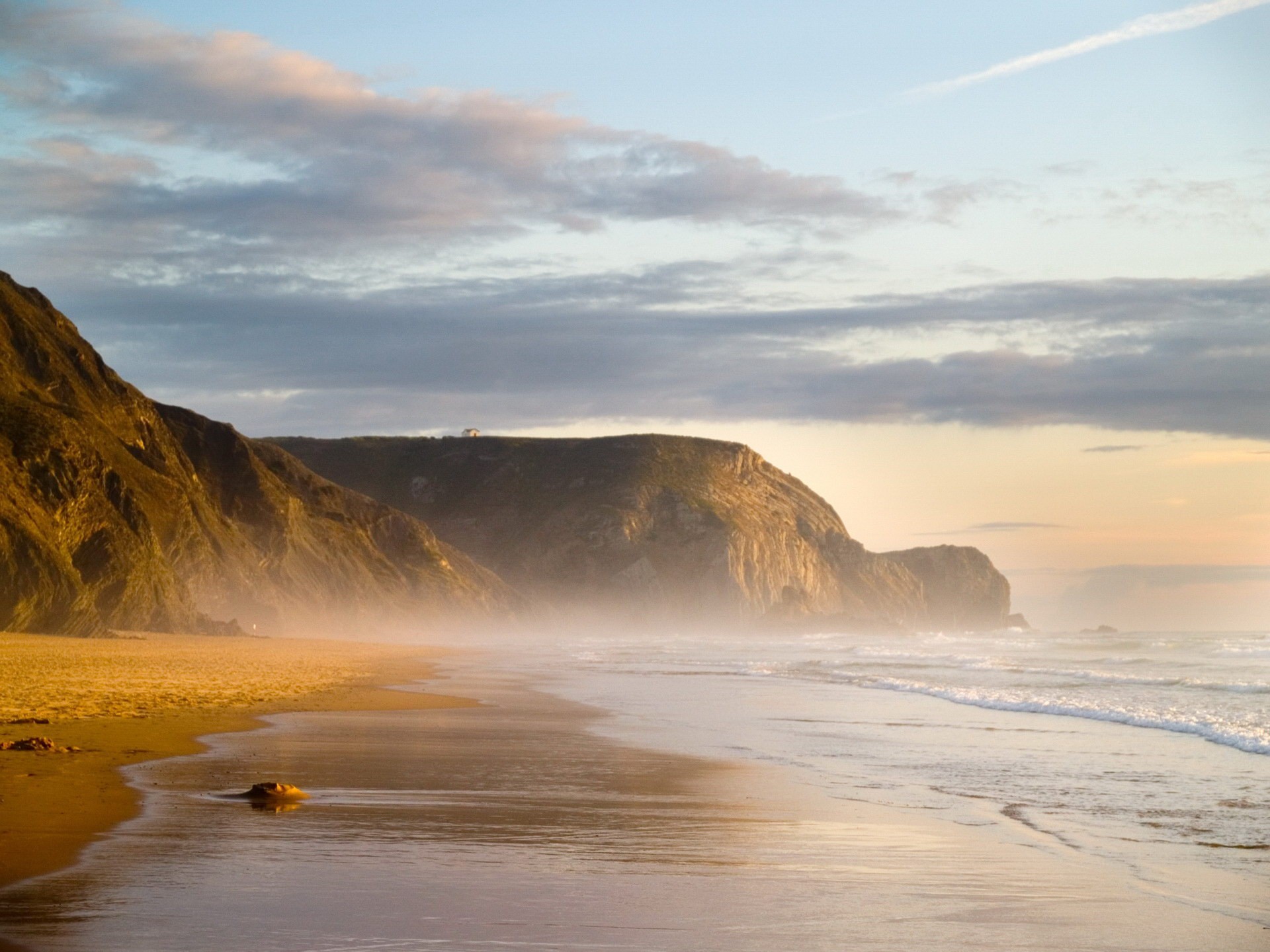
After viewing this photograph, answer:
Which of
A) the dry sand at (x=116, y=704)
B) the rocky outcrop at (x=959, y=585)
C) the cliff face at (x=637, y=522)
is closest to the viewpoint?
the dry sand at (x=116, y=704)

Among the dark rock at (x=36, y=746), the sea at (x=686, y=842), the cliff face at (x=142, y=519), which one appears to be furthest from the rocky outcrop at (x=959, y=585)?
the dark rock at (x=36, y=746)

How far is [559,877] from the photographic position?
7.36 meters

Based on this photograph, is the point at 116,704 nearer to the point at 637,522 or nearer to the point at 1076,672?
the point at 1076,672

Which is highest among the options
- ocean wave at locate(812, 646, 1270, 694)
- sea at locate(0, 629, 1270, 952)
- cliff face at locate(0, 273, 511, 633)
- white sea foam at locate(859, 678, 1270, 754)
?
cliff face at locate(0, 273, 511, 633)

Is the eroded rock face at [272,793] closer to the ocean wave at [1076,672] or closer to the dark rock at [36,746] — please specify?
the dark rock at [36,746]

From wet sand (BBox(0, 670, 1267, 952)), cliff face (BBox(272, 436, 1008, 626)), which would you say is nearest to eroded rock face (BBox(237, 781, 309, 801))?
wet sand (BBox(0, 670, 1267, 952))

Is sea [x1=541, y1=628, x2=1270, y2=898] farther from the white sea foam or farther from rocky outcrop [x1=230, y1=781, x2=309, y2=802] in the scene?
rocky outcrop [x1=230, y1=781, x2=309, y2=802]

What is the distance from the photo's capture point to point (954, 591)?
178 meters

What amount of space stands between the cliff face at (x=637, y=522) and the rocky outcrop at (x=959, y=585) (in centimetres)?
870

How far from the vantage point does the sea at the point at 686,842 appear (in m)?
6.14

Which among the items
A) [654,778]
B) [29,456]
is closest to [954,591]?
[29,456]

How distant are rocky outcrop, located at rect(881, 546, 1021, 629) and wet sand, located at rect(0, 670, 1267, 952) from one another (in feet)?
546

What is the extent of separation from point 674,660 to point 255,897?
41.2 metres

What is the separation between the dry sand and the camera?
848 cm
